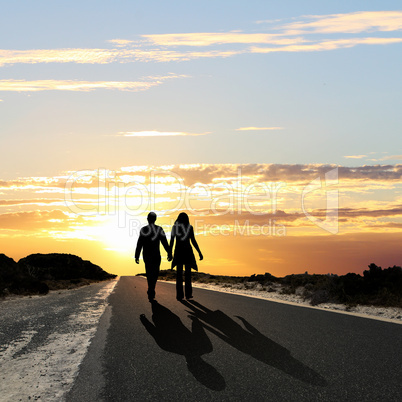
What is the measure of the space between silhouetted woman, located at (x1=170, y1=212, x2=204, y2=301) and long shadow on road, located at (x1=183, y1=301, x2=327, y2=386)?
292 centimetres

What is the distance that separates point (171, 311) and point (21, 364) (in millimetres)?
5807

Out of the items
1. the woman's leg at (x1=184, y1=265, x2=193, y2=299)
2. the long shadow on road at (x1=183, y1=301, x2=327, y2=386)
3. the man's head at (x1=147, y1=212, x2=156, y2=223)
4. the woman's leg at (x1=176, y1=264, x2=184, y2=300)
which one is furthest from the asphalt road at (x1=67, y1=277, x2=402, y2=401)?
the man's head at (x1=147, y1=212, x2=156, y2=223)

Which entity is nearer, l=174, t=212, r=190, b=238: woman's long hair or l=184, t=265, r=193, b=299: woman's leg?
l=174, t=212, r=190, b=238: woman's long hair

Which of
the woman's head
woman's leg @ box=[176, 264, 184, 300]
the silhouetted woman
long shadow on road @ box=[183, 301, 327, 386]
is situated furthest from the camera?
woman's leg @ box=[176, 264, 184, 300]

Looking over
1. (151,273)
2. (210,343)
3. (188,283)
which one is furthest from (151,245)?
(210,343)

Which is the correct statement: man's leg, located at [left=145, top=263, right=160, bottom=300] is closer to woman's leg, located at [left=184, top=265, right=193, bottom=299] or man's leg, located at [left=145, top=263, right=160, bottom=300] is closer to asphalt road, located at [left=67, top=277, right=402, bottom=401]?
woman's leg, located at [left=184, top=265, right=193, bottom=299]

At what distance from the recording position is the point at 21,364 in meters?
7.93

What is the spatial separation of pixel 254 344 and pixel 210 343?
0.75 m

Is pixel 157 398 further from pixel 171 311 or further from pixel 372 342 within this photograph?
pixel 171 311

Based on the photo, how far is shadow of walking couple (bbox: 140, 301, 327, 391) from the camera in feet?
→ 21.9

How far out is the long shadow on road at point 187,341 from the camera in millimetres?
6598

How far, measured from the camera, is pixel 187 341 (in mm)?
9047

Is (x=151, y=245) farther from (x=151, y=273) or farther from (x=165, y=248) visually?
(x=151, y=273)

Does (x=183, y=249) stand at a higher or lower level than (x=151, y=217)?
lower
